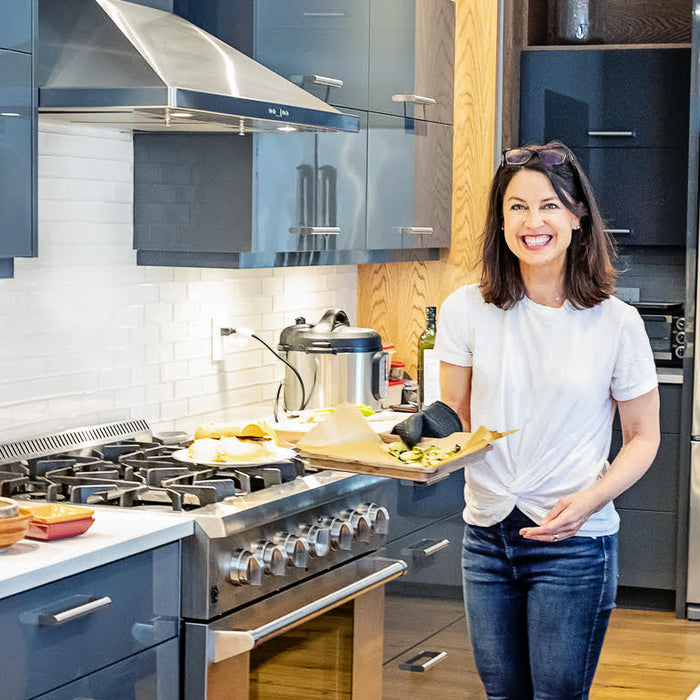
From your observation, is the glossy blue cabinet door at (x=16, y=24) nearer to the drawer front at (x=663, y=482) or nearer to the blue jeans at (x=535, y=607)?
the blue jeans at (x=535, y=607)

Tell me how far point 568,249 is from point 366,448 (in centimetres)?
57

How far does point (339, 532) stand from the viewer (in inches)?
108

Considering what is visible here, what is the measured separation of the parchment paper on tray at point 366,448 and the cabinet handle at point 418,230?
1.47 m

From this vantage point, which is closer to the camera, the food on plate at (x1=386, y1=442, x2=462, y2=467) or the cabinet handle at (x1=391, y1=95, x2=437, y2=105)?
the food on plate at (x1=386, y1=442, x2=462, y2=467)

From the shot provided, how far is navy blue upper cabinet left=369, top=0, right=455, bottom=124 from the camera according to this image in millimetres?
3734

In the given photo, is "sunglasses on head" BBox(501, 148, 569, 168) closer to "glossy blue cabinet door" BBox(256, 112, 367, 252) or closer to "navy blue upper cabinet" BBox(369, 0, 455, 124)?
"glossy blue cabinet door" BBox(256, 112, 367, 252)

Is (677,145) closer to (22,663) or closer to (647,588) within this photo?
(647,588)

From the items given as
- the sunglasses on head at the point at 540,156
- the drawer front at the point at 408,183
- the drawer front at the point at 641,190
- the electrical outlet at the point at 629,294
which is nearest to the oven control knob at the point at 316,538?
the sunglasses on head at the point at 540,156

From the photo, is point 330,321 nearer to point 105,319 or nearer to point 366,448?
point 105,319

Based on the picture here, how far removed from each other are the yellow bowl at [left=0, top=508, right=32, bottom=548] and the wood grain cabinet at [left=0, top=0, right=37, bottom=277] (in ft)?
1.87

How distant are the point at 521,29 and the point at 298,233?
2.15 metres

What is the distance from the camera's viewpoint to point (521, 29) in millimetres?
5020

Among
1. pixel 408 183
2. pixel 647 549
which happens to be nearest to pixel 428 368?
pixel 408 183

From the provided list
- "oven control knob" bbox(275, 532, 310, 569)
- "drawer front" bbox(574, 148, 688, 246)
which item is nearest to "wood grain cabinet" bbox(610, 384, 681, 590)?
"drawer front" bbox(574, 148, 688, 246)
